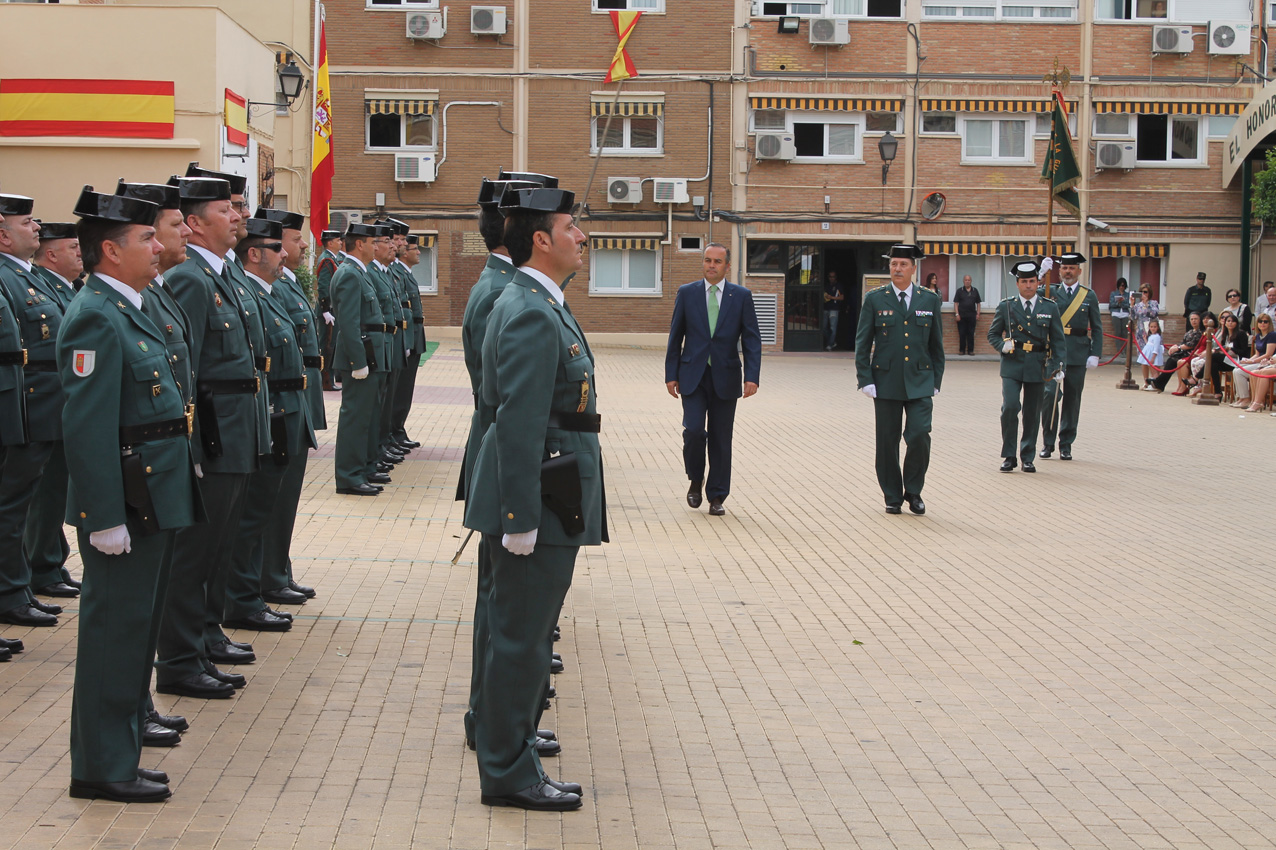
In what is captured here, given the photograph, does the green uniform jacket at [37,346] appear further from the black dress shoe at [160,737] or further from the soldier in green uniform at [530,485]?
the soldier in green uniform at [530,485]

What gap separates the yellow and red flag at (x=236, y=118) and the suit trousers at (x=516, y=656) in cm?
1919

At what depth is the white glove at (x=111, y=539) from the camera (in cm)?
476

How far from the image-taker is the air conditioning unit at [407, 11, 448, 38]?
1432 inches

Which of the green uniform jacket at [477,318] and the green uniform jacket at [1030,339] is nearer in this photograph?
the green uniform jacket at [477,318]

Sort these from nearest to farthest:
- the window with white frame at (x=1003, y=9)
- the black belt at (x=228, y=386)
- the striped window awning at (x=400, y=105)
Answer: the black belt at (x=228, y=386)
the striped window awning at (x=400, y=105)
the window with white frame at (x=1003, y=9)

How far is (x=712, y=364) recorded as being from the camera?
1180cm

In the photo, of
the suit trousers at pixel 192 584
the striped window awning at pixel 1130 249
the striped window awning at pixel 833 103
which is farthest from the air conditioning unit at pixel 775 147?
the suit trousers at pixel 192 584

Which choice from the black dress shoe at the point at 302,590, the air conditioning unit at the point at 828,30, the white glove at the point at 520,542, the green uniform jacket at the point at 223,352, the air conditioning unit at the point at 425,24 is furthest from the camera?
the air conditioning unit at the point at 828,30

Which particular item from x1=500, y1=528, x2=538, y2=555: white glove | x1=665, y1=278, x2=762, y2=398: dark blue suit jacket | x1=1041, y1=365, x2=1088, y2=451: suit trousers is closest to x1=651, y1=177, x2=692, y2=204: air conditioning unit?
x1=1041, y1=365, x2=1088, y2=451: suit trousers

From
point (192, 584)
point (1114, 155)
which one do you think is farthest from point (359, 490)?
point (1114, 155)

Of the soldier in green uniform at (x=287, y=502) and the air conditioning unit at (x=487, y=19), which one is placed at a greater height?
the air conditioning unit at (x=487, y=19)

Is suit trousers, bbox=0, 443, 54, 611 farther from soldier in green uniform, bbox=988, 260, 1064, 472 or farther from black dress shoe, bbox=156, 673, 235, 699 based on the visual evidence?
soldier in green uniform, bbox=988, 260, 1064, 472

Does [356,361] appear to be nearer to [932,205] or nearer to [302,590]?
[302,590]

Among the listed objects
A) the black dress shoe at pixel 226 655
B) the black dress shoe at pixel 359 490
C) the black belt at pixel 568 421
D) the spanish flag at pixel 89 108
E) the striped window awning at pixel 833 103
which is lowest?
the black dress shoe at pixel 226 655
